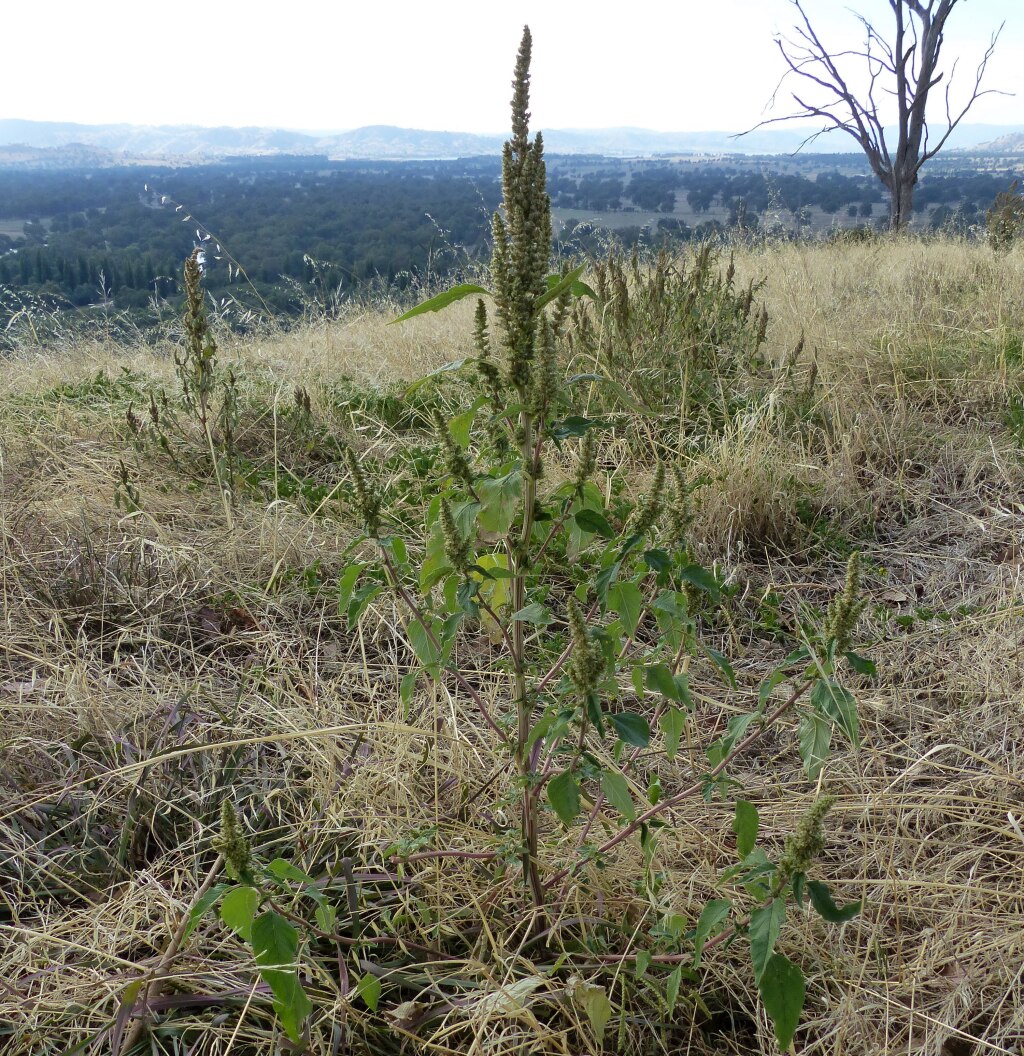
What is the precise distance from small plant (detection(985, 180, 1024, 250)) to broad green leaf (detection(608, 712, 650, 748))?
845 centimetres

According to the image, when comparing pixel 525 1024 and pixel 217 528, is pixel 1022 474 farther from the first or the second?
pixel 217 528

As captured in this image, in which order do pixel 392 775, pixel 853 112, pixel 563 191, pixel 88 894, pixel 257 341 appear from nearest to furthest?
pixel 88 894 < pixel 392 775 < pixel 257 341 < pixel 853 112 < pixel 563 191

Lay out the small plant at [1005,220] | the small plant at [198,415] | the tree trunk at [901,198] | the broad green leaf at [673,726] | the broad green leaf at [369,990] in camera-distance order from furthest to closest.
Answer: the tree trunk at [901,198] → the small plant at [1005,220] → the small plant at [198,415] → the broad green leaf at [673,726] → the broad green leaf at [369,990]

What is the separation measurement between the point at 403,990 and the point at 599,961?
39 centimetres

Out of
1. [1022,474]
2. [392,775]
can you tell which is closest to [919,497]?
[1022,474]

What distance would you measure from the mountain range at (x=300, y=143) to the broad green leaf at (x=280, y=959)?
66976mm

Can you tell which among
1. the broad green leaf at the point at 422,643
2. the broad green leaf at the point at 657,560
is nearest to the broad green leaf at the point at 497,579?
the broad green leaf at the point at 422,643

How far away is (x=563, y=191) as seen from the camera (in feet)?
88.8

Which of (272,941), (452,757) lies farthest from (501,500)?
(452,757)

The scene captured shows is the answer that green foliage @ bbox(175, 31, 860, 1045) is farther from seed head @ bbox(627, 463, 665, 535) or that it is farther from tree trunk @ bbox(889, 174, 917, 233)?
tree trunk @ bbox(889, 174, 917, 233)

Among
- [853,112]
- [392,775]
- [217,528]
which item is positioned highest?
[853,112]

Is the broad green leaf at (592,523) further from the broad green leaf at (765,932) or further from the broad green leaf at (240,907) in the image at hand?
the broad green leaf at (240,907)

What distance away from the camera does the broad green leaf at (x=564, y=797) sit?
1.21 m

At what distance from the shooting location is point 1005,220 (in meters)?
7.87
